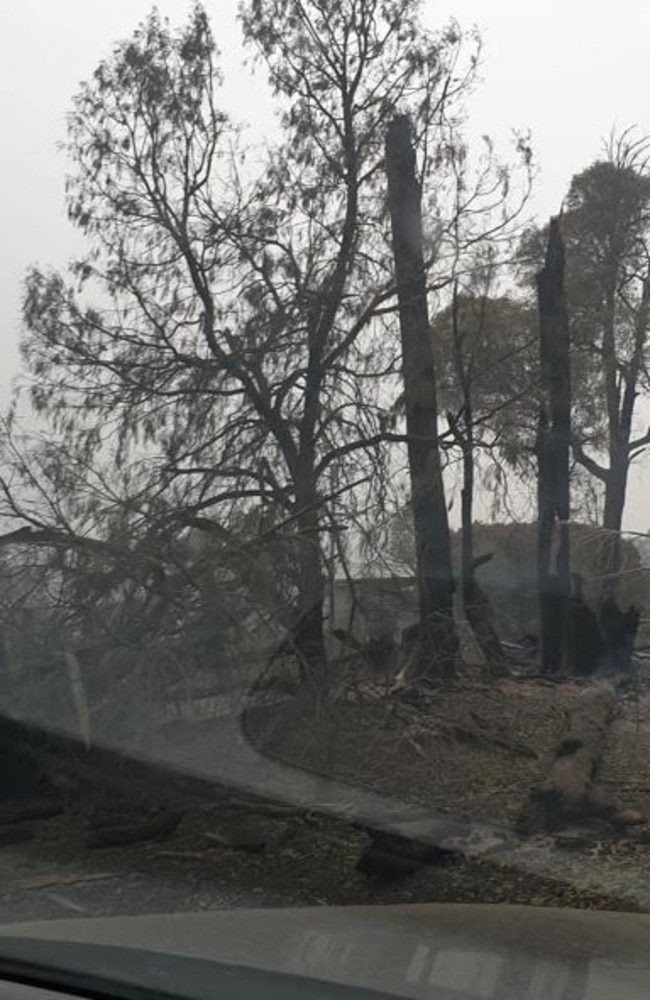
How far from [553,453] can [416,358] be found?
4.27 m

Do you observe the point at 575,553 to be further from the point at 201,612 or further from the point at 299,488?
the point at 201,612

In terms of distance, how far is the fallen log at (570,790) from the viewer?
8.48 metres

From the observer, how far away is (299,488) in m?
12.0

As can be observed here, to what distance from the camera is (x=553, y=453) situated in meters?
17.0

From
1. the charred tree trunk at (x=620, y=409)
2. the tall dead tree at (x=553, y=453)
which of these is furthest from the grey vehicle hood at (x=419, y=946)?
the charred tree trunk at (x=620, y=409)

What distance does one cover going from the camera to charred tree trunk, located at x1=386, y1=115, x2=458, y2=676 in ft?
43.5

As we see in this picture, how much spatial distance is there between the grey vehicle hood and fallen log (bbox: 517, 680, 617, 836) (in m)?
3.89

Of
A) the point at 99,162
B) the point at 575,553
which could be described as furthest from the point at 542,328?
the point at 99,162

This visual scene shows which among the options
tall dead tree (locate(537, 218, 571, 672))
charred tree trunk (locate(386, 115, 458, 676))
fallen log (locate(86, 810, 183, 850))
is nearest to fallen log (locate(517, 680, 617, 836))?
charred tree trunk (locate(386, 115, 458, 676))

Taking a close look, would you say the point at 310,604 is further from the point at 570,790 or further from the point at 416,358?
the point at 416,358

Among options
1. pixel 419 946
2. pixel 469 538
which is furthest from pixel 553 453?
pixel 419 946

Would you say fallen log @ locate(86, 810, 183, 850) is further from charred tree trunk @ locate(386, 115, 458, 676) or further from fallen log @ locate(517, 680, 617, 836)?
charred tree trunk @ locate(386, 115, 458, 676)

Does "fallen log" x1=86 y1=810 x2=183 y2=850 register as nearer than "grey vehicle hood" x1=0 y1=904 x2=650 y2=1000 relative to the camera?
No

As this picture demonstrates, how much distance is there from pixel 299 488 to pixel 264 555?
190 centimetres
